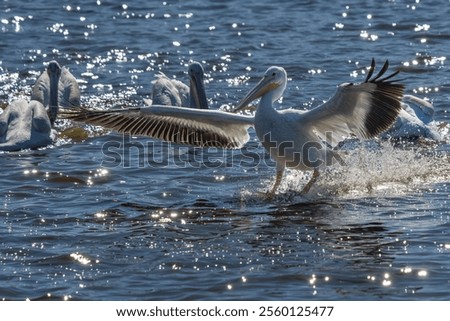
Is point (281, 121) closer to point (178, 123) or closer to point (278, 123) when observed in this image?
point (278, 123)

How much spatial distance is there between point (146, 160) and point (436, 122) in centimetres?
309

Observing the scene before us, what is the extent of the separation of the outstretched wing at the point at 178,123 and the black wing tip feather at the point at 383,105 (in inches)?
41.6

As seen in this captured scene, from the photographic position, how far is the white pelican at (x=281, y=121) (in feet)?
25.9

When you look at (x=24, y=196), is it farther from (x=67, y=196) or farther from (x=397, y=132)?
(x=397, y=132)

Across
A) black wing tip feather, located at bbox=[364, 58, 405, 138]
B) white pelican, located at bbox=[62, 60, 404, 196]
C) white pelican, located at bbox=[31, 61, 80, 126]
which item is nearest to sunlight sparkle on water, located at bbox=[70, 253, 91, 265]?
white pelican, located at bbox=[62, 60, 404, 196]

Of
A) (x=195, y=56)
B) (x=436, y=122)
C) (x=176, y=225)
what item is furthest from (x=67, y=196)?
(x=195, y=56)

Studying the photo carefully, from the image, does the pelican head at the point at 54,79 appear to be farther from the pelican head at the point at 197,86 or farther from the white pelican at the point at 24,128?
the pelican head at the point at 197,86

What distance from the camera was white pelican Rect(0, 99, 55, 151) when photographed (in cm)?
1009

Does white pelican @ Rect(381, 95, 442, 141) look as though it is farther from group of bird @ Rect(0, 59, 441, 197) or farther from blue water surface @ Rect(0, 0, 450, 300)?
blue water surface @ Rect(0, 0, 450, 300)

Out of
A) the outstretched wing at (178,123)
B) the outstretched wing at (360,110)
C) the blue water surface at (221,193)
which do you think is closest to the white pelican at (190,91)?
the blue water surface at (221,193)

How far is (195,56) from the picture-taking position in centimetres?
1370

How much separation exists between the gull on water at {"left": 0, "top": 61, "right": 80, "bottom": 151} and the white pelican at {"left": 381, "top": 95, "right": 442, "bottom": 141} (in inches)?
123
